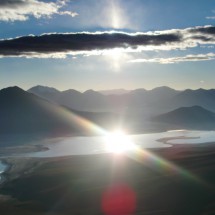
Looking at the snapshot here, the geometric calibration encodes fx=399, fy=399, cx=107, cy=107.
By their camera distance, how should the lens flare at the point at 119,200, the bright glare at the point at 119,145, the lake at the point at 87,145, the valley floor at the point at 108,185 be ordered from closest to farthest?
the lens flare at the point at 119,200 < the valley floor at the point at 108,185 < the lake at the point at 87,145 < the bright glare at the point at 119,145

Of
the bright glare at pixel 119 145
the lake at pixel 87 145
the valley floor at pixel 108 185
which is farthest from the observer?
the bright glare at pixel 119 145

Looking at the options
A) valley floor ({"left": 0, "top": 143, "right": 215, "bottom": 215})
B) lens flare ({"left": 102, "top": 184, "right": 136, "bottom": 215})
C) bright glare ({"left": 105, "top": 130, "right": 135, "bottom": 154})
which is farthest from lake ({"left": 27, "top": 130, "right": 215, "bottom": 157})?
lens flare ({"left": 102, "top": 184, "right": 136, "bottom": 215})

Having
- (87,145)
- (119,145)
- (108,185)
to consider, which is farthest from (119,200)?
(87,145)

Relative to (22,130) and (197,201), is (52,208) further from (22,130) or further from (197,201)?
(22,130)

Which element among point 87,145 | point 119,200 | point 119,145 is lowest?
point 119,200

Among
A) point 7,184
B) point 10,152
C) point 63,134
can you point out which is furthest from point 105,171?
point 63,134

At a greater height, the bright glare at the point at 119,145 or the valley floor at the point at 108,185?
the bright glare at the point at 119,145

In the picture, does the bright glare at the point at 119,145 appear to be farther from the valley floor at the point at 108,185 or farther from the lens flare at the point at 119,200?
the lens flare at the point at 119,200

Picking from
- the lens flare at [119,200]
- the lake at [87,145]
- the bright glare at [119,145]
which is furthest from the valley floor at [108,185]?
the bright glare at [119,145]

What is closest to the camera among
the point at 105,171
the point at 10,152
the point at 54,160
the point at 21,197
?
the point at 21,197

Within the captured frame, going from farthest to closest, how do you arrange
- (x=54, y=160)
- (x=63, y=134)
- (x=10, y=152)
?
(x=63, y=134), (x=10, y=152), (x=54, y=160)

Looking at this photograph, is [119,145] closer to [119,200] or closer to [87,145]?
[87,145]
